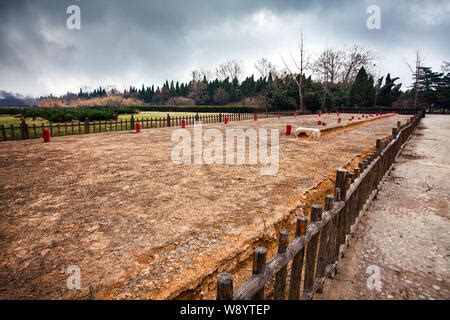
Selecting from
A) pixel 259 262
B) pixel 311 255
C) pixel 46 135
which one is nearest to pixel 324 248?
pixel 311 255

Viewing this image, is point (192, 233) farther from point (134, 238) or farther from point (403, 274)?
point (403, 274)

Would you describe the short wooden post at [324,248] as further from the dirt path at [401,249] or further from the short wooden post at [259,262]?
the short wooden post at [259,262]

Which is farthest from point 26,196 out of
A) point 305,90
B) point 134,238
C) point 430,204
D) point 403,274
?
point 305,90

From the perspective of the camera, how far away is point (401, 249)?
134 inches

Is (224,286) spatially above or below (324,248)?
above

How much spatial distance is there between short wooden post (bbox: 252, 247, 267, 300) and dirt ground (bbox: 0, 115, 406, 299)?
2.58 ft

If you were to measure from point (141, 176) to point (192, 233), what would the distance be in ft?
8.94

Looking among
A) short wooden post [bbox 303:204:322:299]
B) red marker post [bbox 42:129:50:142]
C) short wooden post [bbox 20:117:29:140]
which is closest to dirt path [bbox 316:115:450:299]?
short wooden post [bbox 303:204:322:299]

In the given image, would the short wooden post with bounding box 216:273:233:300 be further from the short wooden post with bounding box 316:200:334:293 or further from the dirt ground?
the short wooden post with bounding box 316:200:334:293

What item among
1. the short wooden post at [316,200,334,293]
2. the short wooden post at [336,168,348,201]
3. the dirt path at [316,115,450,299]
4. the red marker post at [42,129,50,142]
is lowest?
the dirt path at [316,115,450,299]

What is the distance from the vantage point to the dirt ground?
7.32ft

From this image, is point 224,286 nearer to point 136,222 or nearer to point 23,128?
point 136,222

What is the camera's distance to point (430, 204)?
16.1ft

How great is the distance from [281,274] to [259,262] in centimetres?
39
